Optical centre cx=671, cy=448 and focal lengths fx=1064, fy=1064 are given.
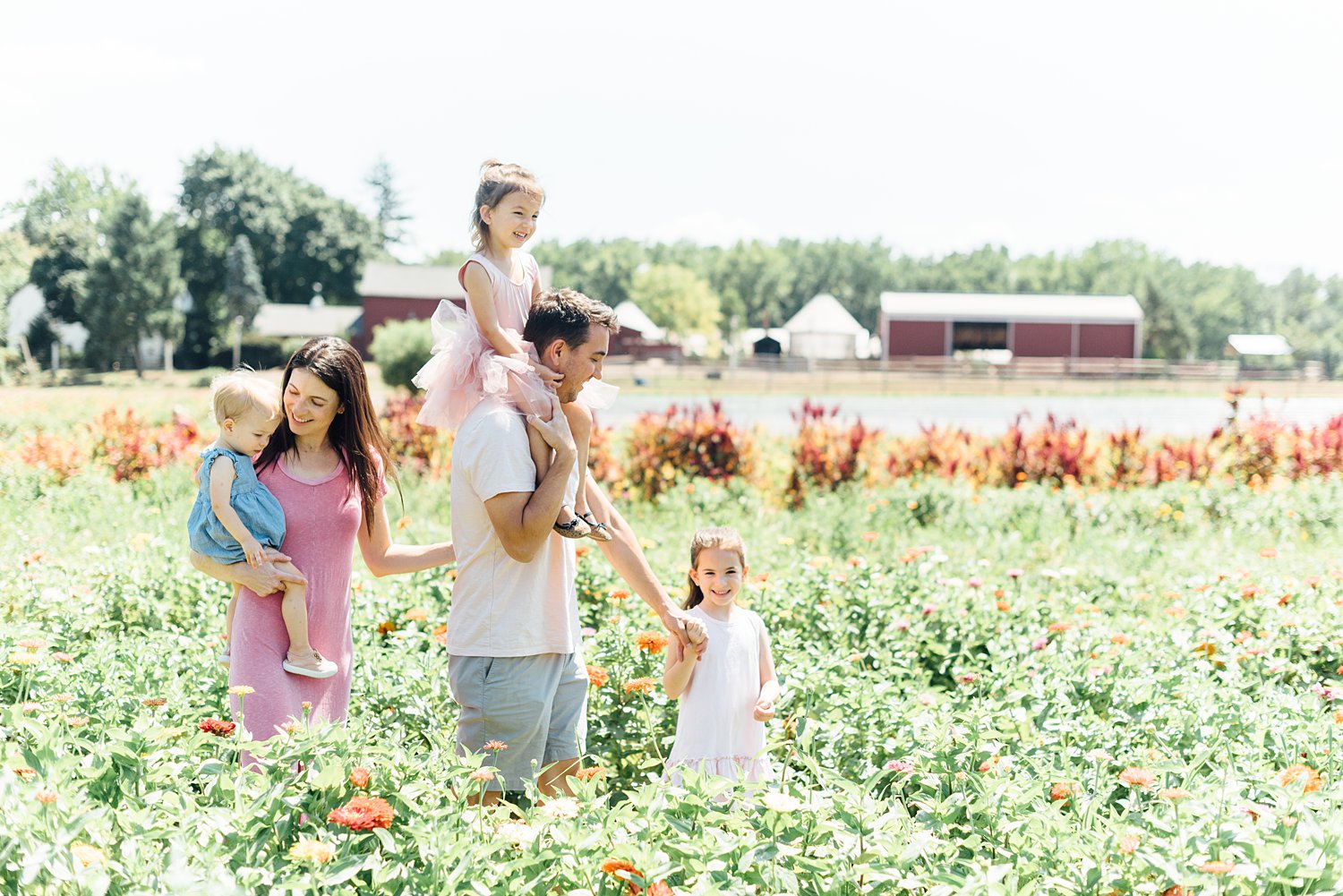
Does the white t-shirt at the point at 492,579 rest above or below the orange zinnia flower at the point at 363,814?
above

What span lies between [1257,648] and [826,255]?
283ft

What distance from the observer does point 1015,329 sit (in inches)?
1791

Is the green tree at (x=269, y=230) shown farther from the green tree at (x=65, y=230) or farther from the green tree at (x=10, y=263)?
the green tree at (x=10, y=263)

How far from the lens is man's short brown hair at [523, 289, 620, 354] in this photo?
258cm

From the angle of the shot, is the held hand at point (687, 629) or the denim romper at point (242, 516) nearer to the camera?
the denim romper at point (242, 516)

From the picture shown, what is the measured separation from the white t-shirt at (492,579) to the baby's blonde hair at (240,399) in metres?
0.48

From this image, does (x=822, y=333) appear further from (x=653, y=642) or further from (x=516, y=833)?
(x=516, y=833)

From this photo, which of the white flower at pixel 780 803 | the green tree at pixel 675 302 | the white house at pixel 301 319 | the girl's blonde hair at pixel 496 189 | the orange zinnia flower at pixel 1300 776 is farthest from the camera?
the green tree at pixel 675 302

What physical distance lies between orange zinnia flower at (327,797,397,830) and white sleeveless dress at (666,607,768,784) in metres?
1.09

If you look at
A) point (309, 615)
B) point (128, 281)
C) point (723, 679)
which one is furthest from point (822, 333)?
point (309, 615)

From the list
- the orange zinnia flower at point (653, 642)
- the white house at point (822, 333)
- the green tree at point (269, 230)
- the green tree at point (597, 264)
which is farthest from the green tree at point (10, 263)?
the green tree at point (597, 264)

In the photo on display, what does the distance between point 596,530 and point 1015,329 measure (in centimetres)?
4559

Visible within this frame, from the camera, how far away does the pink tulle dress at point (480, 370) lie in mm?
2617

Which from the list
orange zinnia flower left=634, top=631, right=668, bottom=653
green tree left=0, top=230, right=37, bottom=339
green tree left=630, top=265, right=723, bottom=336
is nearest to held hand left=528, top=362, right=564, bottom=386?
orange zinnia flower left=634, top=631, right=668, bottom=653
